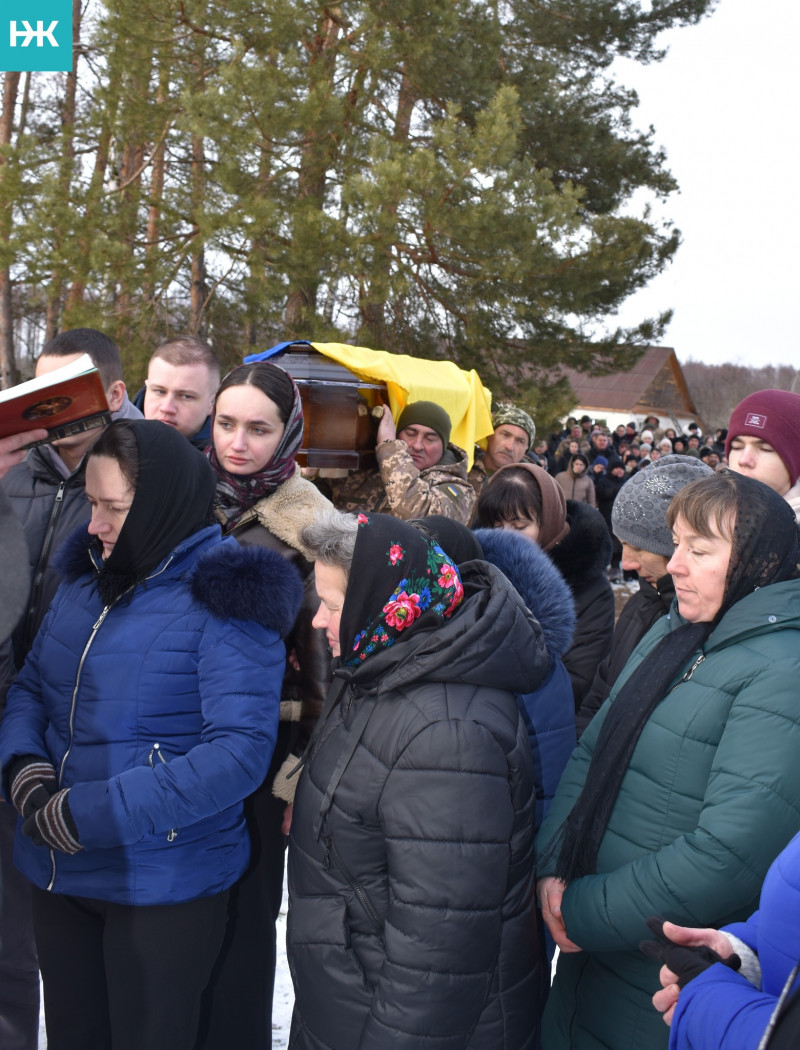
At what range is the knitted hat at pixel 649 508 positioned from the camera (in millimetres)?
2428

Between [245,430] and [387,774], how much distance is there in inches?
47.1

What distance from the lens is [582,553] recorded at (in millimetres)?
3041

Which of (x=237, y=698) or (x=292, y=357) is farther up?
(x=292, y=357)

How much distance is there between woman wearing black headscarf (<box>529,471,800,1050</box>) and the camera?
1.52m

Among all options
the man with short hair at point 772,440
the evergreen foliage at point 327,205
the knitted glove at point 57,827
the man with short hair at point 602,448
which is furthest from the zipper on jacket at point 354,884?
the man with short hair at point 602,448

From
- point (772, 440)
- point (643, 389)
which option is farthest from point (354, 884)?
point (643, 389)

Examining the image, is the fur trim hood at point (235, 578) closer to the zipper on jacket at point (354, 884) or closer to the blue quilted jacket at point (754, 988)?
the zipper on jacket at point (354, 884)

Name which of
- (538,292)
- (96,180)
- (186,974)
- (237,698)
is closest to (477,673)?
(237,698)

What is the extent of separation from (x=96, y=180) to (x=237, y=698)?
7.75 m

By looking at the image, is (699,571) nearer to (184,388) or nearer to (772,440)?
(772,440)

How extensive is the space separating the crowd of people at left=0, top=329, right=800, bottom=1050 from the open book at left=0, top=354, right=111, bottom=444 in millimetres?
54

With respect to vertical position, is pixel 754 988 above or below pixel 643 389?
below

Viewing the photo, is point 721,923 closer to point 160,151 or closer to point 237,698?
point 237,698

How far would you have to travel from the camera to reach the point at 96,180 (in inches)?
323
